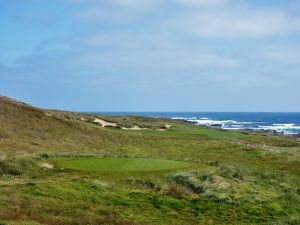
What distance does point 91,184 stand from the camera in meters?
25.9

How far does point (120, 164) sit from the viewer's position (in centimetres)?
3366

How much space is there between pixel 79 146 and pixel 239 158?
16.8 meters

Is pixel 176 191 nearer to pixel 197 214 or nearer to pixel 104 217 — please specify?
pixel 197 214

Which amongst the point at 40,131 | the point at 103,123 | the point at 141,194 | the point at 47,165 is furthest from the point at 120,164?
the point at 103,123

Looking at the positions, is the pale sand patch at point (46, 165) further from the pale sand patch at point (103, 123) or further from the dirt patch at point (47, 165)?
the pale sand patch at point (103, 123)

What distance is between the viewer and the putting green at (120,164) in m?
32.5

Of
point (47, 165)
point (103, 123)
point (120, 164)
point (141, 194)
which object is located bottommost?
point (141, 194)

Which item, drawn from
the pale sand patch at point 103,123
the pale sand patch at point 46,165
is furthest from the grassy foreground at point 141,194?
the pale sand patch at point 103,123

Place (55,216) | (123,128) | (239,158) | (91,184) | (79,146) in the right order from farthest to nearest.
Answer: (123,128) < (79,146) < (239,158) < (91,184) < (55,216)

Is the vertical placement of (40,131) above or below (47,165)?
above

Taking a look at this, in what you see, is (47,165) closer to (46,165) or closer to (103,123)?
(46,165)

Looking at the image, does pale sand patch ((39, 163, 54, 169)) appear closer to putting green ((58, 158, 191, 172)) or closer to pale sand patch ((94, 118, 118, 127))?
putting green ((58, 158, 191, 172))

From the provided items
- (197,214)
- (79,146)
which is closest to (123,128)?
(79,146)

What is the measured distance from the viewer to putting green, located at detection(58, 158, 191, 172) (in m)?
32.5
